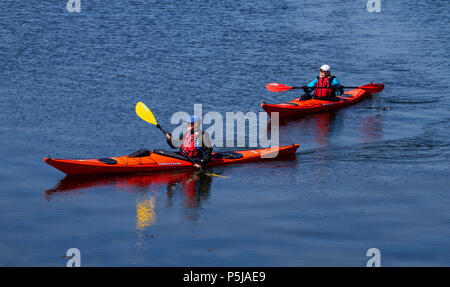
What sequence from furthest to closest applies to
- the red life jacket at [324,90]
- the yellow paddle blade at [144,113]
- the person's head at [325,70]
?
the red life jacket at [324,90] → the person's head at [325,70] → the yellow paddle blade at [144,113]

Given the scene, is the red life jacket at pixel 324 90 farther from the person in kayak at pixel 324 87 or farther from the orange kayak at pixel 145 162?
the orange kayak at pixel 145 162

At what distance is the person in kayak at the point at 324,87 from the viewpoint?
18203 mm

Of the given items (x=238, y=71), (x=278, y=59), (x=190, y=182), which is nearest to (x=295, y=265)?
(x=190, y=182)

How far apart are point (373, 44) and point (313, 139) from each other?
10.9 meters

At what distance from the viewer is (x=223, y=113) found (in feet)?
58.5

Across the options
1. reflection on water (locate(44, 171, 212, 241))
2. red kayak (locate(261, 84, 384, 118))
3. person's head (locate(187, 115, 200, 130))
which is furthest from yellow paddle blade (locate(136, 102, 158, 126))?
red kayak (locate(261, 84, 384, 118))

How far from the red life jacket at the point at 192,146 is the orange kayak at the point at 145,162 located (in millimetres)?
184

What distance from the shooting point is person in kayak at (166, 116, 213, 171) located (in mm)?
13141

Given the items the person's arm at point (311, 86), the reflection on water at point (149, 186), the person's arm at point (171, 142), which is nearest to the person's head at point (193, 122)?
the person's arm at point (171, 142)

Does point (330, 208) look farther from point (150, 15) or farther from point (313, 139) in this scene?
point (150, 15)

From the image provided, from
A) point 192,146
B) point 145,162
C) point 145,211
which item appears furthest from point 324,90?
point 145,211

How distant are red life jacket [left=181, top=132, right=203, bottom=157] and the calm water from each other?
17.2 inches

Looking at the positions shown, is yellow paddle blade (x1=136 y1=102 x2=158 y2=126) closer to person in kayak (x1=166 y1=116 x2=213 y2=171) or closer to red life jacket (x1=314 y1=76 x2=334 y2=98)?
person in kayak (x1=166 y1=116 x2=213 y2=171)

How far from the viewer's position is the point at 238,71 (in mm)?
22031
